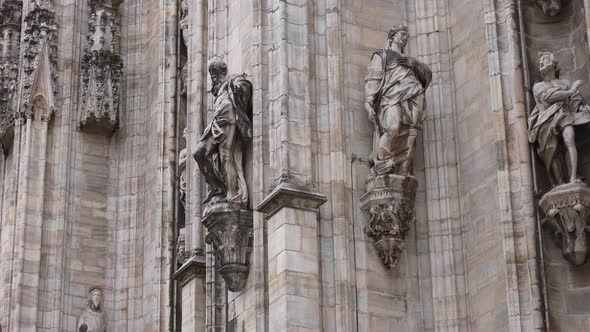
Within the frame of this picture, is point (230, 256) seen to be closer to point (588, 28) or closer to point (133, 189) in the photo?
point (588, 28)

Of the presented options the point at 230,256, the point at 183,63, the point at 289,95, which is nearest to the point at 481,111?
the point at 289,95

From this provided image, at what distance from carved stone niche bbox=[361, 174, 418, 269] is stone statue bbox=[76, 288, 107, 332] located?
852 centimetres

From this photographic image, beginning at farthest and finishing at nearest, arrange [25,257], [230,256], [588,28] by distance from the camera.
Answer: [25,257]
[230,256]
[588,28]

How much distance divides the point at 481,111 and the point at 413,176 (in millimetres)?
1173

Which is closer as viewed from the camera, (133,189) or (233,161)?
(233,161)

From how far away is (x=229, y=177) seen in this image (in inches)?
749

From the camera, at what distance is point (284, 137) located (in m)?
18.1

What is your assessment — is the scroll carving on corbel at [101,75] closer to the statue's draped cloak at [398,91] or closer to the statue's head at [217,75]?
the statue's head at [217,75]

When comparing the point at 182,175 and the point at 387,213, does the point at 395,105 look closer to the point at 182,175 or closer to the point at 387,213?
the point at 387,213

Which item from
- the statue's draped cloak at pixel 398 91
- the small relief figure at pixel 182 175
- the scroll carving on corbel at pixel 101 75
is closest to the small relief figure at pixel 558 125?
the statue's draped cloak at pixel 398 91

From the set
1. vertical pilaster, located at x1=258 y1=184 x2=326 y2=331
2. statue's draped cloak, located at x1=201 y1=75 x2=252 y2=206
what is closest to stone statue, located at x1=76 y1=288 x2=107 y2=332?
statue's draped cloak, located at x1=201 y1=75 x2=252 y2=206

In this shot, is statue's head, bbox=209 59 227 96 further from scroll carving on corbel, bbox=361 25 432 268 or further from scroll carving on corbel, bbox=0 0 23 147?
scroll carving on corbel, bbox=0 0 23 147

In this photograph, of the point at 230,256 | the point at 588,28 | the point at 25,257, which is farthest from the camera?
the point at 25,257

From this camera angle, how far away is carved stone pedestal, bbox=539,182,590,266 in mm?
16719
